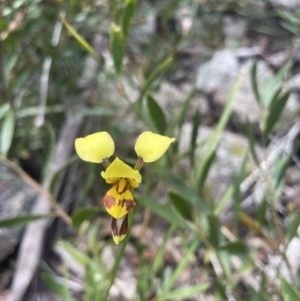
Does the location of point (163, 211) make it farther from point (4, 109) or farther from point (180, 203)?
point (4, 109)

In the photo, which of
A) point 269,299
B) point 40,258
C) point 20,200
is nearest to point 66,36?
point 20,200

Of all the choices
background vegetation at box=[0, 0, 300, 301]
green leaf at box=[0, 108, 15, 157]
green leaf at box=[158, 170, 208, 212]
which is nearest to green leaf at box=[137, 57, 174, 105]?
background vegetation at box=[0, 0, 300, 301]

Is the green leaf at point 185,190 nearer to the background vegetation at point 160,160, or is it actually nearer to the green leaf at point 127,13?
the background vegetation at point 160,160

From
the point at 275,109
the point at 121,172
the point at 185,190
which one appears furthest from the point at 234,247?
the point at 121,172

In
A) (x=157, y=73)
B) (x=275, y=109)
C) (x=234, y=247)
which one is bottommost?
(x=234, y=247)

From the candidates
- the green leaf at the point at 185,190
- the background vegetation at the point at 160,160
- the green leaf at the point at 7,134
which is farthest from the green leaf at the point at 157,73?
the green leaf at the point at 7,134

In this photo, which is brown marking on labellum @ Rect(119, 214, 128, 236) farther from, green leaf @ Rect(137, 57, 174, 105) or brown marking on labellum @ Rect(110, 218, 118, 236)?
green leaf @ Rect(137, 57, 174, 105)
